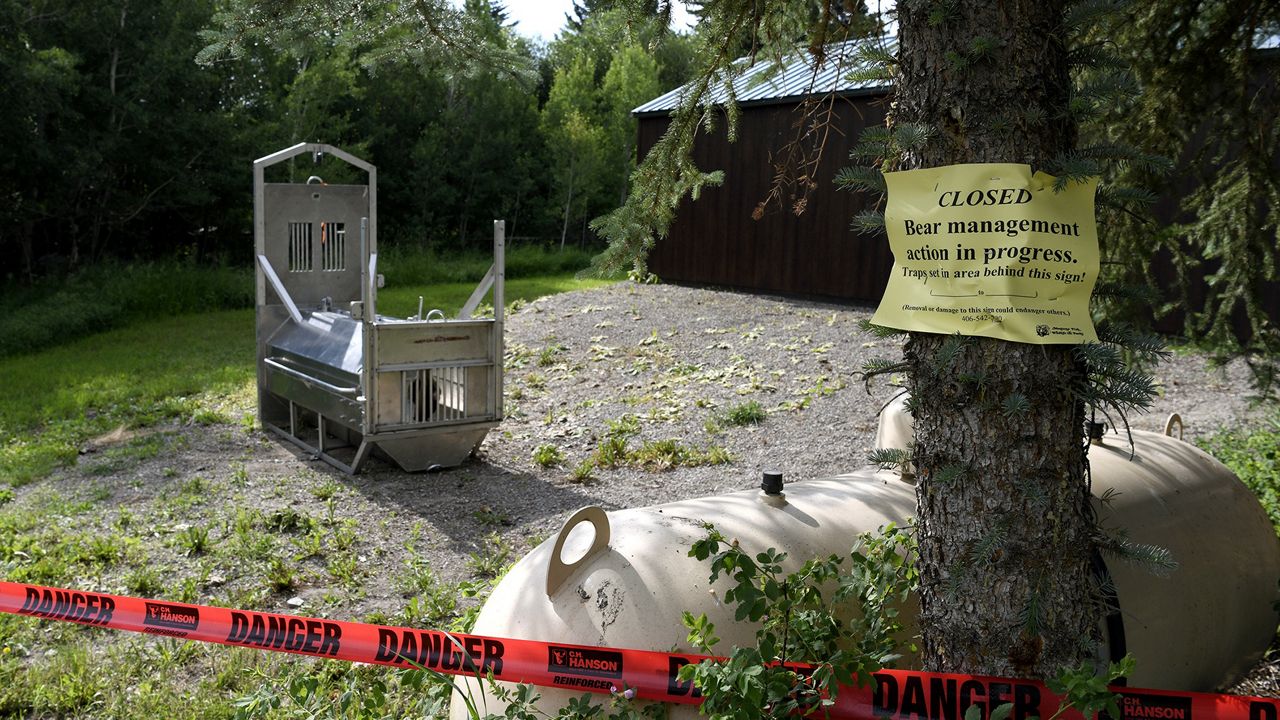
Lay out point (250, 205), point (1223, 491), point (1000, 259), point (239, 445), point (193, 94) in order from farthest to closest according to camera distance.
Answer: point (250, 205), point (193, 94), point (239, 445), point (1223, 491), point (1000, 259)

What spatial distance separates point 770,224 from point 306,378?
9.48 meters

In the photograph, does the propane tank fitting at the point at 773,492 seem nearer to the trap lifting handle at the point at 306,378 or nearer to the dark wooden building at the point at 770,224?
the trap lifting handle at the point at 306,378

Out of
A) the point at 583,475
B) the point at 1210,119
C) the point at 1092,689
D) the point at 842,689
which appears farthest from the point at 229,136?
the point at 1092,689

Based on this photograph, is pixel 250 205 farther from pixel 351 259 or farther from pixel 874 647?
pixel 874 647

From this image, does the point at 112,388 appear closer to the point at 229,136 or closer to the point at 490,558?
the point at 490,558

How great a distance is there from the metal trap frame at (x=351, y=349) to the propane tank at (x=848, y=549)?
4.09 m

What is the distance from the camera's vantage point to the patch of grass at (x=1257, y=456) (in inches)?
214

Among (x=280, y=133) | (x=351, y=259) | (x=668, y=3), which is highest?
(x=280, y=133)

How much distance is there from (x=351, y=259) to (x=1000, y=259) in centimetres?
770

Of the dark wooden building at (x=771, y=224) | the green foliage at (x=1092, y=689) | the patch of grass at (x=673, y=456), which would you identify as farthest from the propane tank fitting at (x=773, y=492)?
the dark wooden building at (x=771, y=224)

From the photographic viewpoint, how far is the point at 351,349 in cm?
745

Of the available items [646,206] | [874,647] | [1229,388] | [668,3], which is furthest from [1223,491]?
[1229,388]

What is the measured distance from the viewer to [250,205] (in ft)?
76.3

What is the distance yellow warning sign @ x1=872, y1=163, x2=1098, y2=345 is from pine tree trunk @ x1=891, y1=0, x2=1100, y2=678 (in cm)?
5
